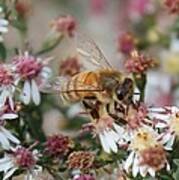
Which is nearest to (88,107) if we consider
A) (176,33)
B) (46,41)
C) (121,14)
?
(46,41)

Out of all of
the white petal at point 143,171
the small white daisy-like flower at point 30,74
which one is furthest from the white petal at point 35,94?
the white petal at point 143,171

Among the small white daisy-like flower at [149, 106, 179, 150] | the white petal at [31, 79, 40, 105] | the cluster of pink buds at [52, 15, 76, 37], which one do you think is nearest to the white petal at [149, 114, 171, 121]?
the small white daisy-like flower at [149, 106, 179, 150]

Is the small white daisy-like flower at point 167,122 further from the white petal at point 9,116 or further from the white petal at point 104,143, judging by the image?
the white petal at point 9,116

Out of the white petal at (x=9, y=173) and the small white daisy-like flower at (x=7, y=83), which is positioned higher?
the small white daisy-like flower at (x=7, y=83)

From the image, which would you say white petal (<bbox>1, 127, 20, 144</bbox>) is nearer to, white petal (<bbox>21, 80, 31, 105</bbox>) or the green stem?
white petal (<bbox>21, 80, 31, 105</bbox>)

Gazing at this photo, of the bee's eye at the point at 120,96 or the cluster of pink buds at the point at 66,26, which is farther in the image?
the cluster of pink buds at the point at 66,26

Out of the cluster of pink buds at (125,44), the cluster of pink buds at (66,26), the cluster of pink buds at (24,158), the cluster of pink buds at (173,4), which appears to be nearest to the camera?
the cluster of pink buds at (24,158)
